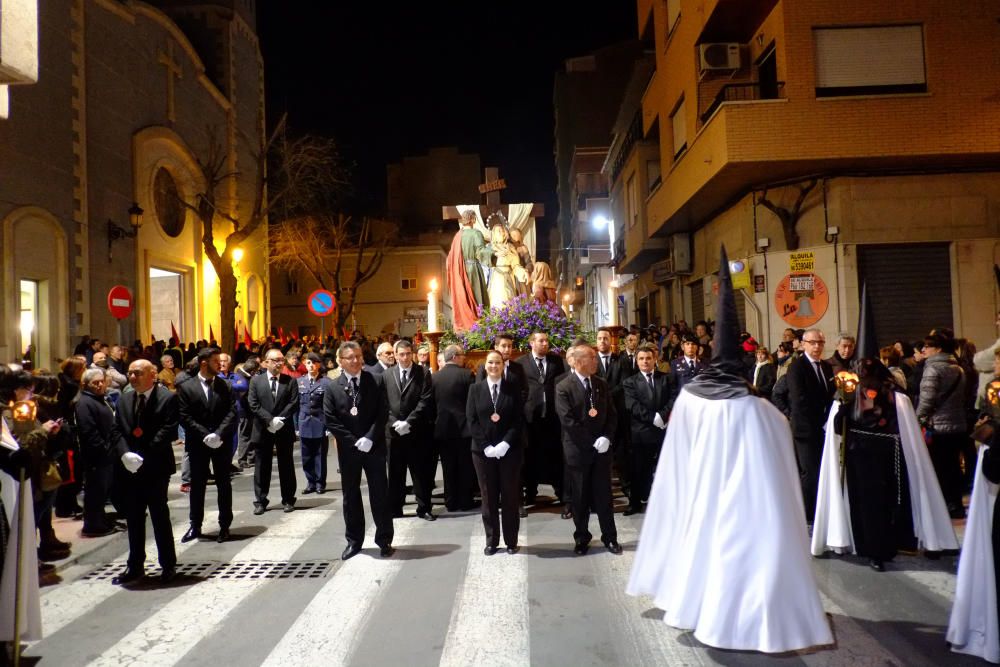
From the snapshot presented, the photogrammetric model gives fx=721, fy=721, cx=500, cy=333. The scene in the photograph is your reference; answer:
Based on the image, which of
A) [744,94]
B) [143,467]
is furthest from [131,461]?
[744,94]

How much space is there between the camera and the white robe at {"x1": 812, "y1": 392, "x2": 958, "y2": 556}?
6.36 meters

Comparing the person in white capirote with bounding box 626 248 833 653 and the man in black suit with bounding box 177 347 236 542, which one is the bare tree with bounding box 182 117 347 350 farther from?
the person in white capirote with bounding box 626 248 833 653

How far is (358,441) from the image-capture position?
7090 millimetres

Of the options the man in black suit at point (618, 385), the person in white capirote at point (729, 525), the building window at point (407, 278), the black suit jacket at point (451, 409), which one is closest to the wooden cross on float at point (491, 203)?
the man in black suit at point (618, 385)

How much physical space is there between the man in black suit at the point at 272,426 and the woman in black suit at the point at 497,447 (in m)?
3.14

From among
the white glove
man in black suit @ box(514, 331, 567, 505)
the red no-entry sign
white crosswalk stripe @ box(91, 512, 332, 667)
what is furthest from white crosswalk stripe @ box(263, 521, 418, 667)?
the red no-entry sign

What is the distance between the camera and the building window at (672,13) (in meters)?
19.6

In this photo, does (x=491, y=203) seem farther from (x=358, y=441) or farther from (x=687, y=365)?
(x=358, y=441)

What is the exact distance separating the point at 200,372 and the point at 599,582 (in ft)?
16.7

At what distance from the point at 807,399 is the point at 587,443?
7.55ft

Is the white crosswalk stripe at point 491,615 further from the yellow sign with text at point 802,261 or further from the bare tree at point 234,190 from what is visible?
the bare tree at point 234,190

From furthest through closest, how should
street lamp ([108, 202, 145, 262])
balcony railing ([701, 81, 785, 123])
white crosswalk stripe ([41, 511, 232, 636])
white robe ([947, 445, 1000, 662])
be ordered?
street lamp ([108, 202, 145, 262])
balcony railing ([701, 81, 785, 123])
white crosswalk stripe ([41, 511, 232, 636])
white robe ([947, 445, 1000, 662])

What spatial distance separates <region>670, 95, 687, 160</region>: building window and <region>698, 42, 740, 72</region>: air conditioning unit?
8.38 feet

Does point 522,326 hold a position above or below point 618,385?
above
